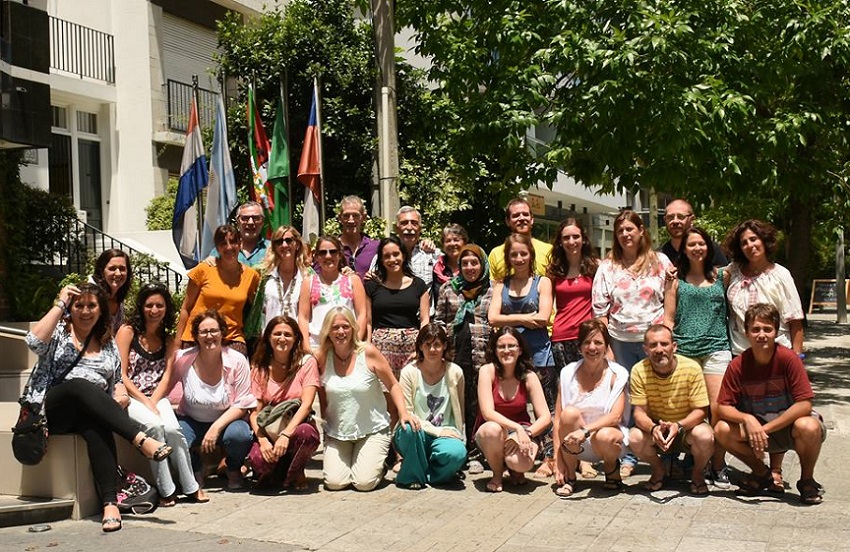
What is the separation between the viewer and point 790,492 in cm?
721

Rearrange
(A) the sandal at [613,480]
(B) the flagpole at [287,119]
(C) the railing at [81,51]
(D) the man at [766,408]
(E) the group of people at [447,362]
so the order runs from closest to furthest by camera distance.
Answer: (D) the man at [766,408]
(E) the group of people at [447,362]
(A) the sandal at [613,480]
(B) the flagpole at [287,119]
(C) the railing at [81,51]

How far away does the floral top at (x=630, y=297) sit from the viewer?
761 centimetres

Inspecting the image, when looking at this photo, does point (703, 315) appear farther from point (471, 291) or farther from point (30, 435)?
point (30, 435)

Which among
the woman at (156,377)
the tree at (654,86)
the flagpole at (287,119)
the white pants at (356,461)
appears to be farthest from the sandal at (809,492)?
the flagpole at (287,119)

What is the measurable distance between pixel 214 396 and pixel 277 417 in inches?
20.4

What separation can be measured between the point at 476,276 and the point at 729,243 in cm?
201

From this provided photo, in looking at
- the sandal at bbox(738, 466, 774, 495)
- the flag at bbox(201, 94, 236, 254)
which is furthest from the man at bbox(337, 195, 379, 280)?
the flag at bbox(201, 94, 236, 254)

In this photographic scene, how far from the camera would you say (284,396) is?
7.75 m

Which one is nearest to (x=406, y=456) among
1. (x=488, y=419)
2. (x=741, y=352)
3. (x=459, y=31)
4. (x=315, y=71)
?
(x=488, y=419)

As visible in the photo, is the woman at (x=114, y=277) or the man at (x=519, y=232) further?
the man at (x=519, y=232)

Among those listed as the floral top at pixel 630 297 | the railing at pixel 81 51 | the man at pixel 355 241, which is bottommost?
the floral top at pixel 630 297

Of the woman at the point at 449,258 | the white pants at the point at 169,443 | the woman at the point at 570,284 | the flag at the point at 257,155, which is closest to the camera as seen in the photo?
the white pants at the point at 169,443

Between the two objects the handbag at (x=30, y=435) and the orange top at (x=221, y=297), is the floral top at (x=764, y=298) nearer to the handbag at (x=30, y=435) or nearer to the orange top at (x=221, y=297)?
the orange top at (x=221, y=297)

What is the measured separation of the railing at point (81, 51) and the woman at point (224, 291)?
13.1 m
